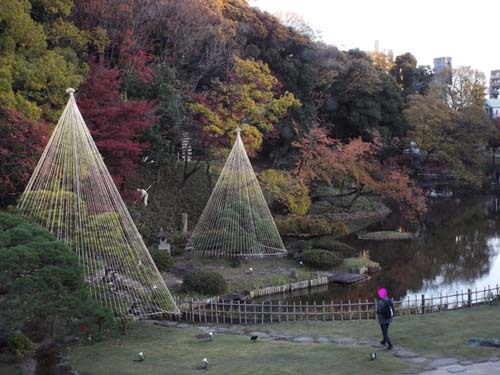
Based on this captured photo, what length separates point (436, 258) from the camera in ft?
83.0

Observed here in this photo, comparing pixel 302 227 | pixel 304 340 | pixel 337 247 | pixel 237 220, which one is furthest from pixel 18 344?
pixel 302 227

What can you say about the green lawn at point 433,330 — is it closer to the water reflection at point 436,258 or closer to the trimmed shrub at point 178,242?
the water reflection at point 436,258

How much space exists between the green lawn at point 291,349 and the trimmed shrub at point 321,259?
798cm

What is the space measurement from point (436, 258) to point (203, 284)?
12073 millimetres

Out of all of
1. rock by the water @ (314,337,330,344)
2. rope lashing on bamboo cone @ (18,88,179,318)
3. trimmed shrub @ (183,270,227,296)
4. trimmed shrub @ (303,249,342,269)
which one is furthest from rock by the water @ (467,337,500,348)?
trimmed shrub @ (303,249,342,269)

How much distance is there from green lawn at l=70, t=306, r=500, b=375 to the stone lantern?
876cm

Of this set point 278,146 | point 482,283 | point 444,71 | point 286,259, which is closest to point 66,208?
point 286,259

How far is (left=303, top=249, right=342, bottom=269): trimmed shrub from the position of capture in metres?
22.2

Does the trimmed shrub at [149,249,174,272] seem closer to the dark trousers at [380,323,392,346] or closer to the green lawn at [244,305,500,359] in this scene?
the green lawn at [244,305,500,359]

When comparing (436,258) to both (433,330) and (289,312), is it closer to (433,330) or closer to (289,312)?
(289,312)

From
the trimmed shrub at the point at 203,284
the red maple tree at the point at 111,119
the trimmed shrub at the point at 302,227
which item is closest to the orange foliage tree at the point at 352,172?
the trimmed shrub at the point at 302,227

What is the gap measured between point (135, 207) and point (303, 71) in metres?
18.2

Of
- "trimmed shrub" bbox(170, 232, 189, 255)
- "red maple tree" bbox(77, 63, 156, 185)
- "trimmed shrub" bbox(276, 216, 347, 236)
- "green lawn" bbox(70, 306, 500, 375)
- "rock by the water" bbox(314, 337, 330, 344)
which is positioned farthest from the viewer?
"trimmed shrub" bbox(276, 216, 347, 236)

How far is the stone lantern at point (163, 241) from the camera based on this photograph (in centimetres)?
2288
